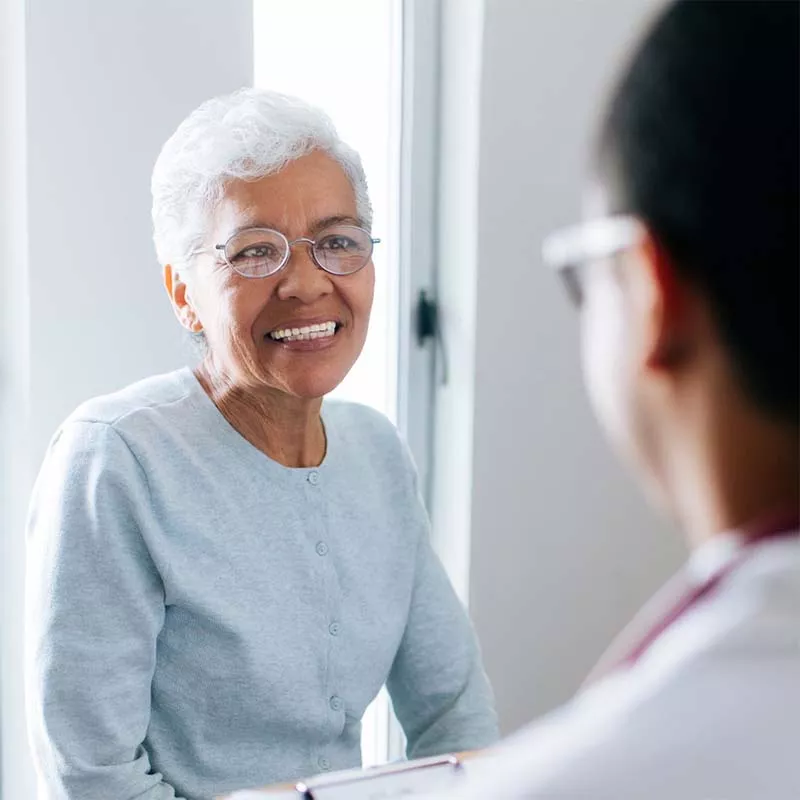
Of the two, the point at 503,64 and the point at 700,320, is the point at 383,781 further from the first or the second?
the point at 503,64

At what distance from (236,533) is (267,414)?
17 cm

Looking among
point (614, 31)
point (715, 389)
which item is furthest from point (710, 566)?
point (614, 31)

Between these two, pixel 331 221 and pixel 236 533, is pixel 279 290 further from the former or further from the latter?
pixel 236 533

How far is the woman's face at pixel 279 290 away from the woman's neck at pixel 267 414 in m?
0.02

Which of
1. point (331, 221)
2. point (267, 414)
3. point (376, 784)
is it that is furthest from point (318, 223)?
point (376, 784)

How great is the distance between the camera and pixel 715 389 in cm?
62

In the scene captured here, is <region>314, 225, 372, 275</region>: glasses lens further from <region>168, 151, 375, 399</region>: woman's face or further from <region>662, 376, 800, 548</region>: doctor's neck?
<region>662, 376, 800, 548</region>: doctor's neck

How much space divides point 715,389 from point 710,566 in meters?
0.09

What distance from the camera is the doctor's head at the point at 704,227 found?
0.58 m

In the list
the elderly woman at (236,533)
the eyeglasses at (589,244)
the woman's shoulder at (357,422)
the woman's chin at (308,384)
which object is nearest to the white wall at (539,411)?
the woman's shoulder at (357,422)

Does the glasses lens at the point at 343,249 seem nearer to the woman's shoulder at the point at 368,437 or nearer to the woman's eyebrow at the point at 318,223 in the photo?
the woman's eyebrow at the point at 318,223

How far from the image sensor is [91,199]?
178 cm

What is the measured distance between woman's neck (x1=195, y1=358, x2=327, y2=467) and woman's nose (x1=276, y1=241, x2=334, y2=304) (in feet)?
0.43

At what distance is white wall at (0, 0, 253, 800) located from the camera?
1731mm
